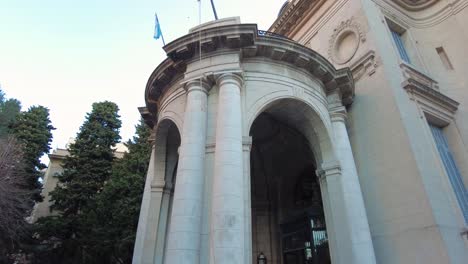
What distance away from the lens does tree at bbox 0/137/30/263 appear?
14.5 metres

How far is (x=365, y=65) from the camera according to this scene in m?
11.4

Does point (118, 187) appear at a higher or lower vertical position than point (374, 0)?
lower

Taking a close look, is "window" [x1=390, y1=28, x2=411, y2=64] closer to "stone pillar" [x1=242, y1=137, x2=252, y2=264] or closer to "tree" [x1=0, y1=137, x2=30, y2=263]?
"stone pillar" [x1=242, y1=137, x2=252, y2=264]

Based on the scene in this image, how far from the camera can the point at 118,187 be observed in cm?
1850

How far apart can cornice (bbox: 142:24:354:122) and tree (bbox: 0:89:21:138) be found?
729 inches

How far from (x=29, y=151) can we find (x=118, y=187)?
23.3ft

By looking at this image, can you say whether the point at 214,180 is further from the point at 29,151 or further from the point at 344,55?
the point at 29,151

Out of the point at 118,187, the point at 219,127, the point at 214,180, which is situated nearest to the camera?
the point at 214,180

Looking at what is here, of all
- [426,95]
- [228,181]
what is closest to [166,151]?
[228,181]

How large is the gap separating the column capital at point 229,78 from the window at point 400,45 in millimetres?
8301

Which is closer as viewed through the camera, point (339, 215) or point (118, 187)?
point (339, 215)

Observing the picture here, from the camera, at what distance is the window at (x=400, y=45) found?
12.7 meters

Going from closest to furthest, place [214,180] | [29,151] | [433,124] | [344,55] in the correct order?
[214,180]
[433,124]
[344,55]
[29,151]

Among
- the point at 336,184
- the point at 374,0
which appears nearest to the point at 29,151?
the point at 336,184
